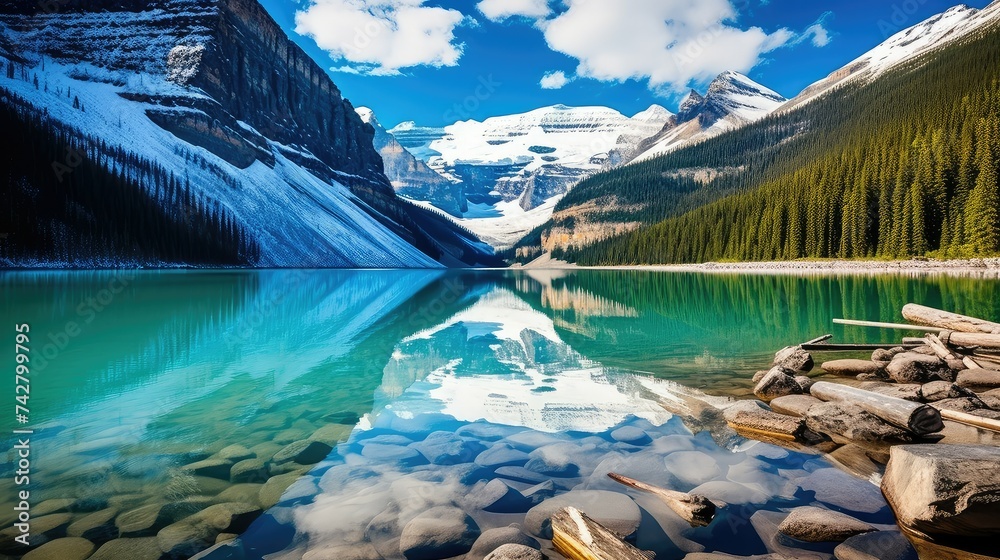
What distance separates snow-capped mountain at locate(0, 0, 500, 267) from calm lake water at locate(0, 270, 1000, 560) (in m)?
83.3

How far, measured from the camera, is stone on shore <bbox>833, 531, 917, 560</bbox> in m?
4.46

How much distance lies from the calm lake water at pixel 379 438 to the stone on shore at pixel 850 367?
195 cm

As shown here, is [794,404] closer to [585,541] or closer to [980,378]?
[980,378]

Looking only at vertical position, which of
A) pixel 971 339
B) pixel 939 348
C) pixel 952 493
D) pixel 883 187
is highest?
pixel 883 187

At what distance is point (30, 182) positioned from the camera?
264 ft

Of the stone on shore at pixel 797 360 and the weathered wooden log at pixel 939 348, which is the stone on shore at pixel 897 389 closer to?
the stone on shore at pixel 797 360

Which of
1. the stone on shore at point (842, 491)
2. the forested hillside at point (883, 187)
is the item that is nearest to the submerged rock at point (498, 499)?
the stone on shore at point (842, 491)

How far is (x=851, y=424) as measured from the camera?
7.56 metres

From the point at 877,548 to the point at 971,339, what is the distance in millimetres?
10459

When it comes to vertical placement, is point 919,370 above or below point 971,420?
above

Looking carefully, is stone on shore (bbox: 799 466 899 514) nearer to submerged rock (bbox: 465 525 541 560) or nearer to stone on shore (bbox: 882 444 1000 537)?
stone on shore (bbox: 882 444 1000 537)

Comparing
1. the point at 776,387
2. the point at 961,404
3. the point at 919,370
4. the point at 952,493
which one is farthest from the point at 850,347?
the point at 952,493

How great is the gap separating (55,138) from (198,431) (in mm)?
120642

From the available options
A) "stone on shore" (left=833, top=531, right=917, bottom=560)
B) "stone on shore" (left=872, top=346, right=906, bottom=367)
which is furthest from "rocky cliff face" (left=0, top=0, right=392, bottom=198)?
"stone on shore" (left=833, top=531, right=917, bottom=560)
